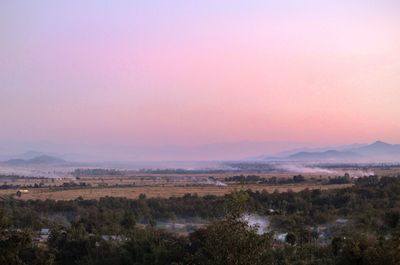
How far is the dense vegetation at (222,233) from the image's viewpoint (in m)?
15.4

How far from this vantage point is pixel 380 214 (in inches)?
1581

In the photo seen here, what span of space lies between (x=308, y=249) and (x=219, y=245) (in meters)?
15.5

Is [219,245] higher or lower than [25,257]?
higher

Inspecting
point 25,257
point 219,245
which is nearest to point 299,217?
point 25,257

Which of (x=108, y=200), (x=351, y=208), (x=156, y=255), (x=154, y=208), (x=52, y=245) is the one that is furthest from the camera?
(x=108, y=200)

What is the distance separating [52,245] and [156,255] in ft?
26.1

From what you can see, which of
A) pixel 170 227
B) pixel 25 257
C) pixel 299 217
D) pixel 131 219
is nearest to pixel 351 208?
pixel 299 217

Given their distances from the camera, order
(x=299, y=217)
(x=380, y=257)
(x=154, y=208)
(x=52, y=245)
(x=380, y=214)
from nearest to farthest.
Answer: (x=380, y=257) → (x=52, y=245) → (x=380, y=214) → (x=299, y=217) → (x=154, y=208)

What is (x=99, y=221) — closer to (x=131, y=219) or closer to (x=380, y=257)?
(x=131, y=219)

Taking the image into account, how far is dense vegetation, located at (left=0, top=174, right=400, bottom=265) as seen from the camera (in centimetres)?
1541

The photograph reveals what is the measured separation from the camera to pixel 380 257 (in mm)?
18703

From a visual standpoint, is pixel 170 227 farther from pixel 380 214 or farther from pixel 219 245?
pixel 219 245

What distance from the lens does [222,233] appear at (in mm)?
14906

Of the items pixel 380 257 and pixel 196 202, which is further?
pixel 196 202
